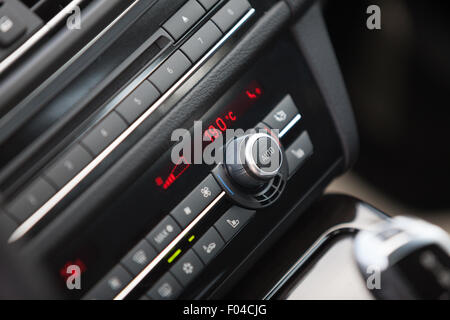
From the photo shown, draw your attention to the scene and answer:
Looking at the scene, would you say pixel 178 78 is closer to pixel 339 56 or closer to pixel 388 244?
pixel 388 244

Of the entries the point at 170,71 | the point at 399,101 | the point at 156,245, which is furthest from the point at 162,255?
the point at 399,101

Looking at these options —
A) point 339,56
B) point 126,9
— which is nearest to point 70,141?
point 126,9

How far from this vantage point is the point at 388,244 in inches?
30.6

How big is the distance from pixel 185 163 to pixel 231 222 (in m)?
0.11

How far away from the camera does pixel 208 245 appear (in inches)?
28.1

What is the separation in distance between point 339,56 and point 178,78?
0.60 metres

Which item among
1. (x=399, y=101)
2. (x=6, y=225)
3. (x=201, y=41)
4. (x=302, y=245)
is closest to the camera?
(x=6, y=225)

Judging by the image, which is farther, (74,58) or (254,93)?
(254,93)

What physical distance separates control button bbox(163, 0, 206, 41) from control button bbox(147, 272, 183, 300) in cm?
33

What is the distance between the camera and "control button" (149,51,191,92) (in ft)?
2.17

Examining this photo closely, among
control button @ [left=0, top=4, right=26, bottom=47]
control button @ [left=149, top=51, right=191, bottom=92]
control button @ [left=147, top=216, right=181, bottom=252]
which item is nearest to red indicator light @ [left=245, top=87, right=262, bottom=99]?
control button @ [left=149, top=51, right=191, bottom=92]

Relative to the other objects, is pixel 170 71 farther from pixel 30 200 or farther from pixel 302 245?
pixel 302 245

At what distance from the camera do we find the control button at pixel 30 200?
0.59 m

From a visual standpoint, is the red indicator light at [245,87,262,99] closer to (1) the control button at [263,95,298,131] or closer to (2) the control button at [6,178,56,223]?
(1) the control button at [263,95,298,131]
